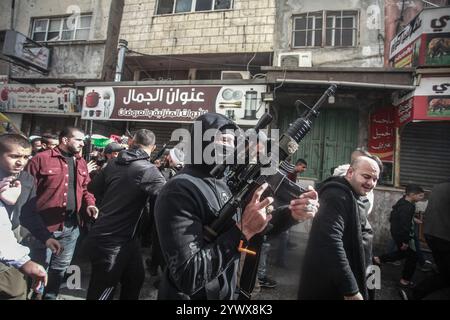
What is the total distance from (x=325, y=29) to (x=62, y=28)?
37.6ft

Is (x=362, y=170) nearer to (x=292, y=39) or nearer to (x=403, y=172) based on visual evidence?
(x=403, y=172)

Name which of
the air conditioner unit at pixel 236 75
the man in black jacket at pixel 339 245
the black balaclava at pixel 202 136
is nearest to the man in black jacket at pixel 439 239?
the man in black jacket at pixel 339 245

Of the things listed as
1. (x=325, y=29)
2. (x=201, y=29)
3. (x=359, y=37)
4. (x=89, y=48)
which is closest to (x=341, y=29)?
(x=325, y=29)

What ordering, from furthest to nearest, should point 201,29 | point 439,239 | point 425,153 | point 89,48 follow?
point 89,48, point 201,29, point 425,153, point 439,239

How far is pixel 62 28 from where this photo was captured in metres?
12.4

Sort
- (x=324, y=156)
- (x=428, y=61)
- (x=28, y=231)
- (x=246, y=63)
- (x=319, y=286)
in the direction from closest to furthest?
Result: (x=319, y=286) → (x=28, y=231) → (x=428, y=61) → (x=324, y=156) → (x=246, y=63)

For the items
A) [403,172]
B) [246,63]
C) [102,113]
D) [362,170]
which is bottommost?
[362,170]

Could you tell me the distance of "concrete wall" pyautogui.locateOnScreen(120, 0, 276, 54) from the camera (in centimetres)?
Answer: 951

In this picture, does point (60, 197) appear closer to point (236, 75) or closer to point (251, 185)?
point (251, 185)

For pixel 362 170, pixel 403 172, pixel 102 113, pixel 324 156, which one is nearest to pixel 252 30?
pixel 324 156

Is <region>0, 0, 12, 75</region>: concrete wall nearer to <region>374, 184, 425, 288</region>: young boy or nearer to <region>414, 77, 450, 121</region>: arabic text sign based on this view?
<region>414, 77, 450, 121</region>: arabic text sign

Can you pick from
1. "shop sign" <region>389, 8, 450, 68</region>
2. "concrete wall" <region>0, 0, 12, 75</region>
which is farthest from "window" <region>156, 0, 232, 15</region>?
"concrete wall" <region>0, 0, 12, 75</region>

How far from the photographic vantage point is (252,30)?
9570mm
